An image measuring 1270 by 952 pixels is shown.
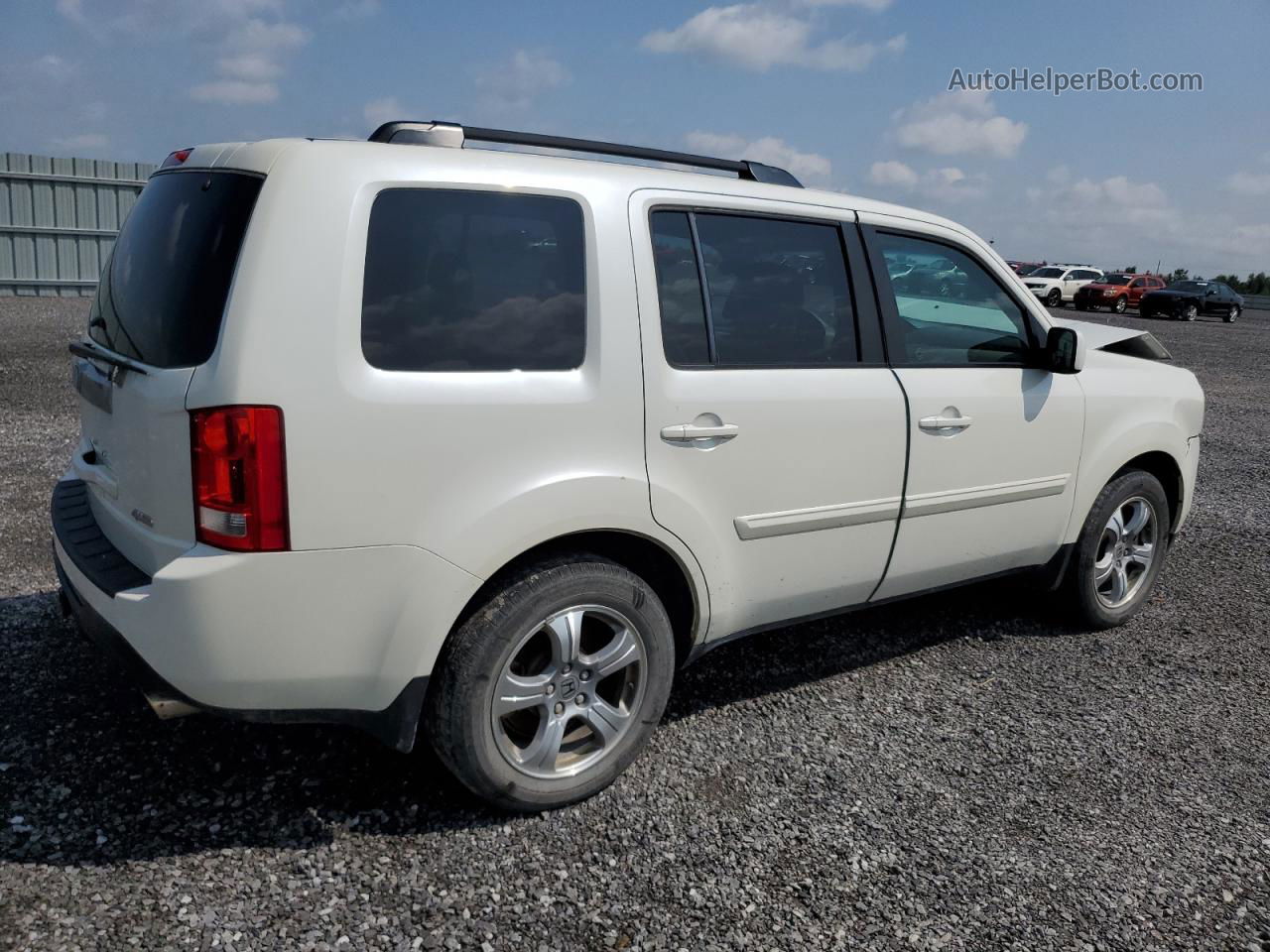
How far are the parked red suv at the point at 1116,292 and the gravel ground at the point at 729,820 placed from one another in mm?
34194

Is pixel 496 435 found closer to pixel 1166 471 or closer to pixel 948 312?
pixel 948 312

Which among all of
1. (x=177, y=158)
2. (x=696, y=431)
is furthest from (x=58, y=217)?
(x=696, y=431)

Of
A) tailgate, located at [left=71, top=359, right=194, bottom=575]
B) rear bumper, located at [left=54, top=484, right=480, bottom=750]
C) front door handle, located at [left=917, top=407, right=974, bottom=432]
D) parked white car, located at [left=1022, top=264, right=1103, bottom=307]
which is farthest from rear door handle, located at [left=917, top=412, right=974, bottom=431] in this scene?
parked white car, located at [left=1022, top=264, right=1103, bottom=307]

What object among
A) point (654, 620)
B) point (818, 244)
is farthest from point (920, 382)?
point (654, 620)

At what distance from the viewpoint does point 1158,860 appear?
2998mm

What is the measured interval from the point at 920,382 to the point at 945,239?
0.67 metres

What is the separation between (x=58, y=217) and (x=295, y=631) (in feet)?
65.9

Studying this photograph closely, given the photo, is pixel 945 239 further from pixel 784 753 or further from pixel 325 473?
pixel 325 473

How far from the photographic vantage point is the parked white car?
118 feet

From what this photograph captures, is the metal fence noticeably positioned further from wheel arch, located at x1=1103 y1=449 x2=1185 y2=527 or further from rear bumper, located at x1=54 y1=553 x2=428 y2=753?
wheel arch, located at x1=1103 y1=449 x2=1185 y2=527

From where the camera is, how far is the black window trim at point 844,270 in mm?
3188

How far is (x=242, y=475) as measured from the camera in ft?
8.03

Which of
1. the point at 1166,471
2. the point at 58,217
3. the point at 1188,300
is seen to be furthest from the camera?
the point at 1188,300

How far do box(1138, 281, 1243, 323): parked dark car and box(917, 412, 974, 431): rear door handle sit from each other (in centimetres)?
3477
